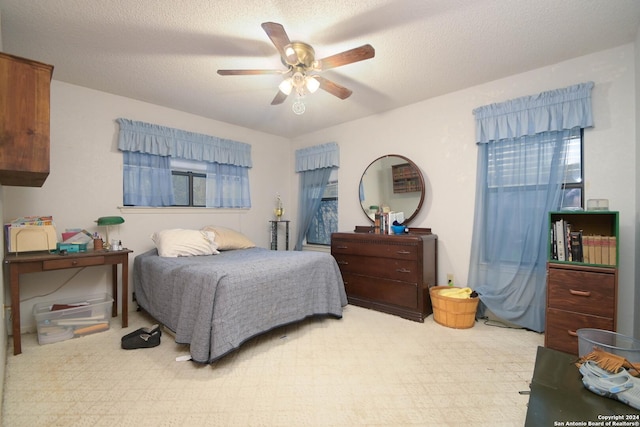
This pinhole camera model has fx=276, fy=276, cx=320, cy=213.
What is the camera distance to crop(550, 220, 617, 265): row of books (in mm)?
1970

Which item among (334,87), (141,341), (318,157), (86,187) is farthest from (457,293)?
(86,187)

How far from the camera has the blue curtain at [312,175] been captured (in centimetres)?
418

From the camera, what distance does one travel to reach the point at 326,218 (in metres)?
4.37

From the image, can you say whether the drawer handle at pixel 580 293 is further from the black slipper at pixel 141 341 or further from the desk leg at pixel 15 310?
the desk leg at pixel 15 310

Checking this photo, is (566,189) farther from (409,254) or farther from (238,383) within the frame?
(238,383)

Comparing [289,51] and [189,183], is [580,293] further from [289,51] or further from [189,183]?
[189,183]

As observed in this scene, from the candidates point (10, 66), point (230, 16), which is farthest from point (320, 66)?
point (10, 66)

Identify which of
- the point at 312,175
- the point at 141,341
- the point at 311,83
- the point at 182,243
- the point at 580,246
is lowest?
the point at 141,341

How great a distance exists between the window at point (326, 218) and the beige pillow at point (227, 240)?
1.21 m

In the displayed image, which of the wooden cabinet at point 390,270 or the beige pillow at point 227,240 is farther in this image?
the beige pillow at point 227,240

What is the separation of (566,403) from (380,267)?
7.20ft

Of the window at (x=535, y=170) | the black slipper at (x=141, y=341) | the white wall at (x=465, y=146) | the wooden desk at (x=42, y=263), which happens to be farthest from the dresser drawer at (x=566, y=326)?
the wooden desk at (x=42, y=263)

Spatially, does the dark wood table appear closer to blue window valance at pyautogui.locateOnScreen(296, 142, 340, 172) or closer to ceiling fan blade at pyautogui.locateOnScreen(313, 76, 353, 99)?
ceiling fan blade at pyautogui.locateOnScreen(313, 76, 353, 99)

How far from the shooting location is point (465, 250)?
9.85 feet
